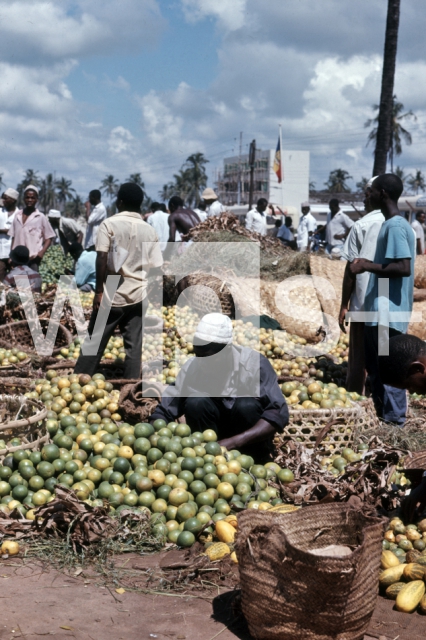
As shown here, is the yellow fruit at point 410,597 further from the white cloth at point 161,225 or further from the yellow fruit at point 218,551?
the white cloth at point 161,225

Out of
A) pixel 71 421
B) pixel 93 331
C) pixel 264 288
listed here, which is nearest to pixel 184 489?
pixel 71 421

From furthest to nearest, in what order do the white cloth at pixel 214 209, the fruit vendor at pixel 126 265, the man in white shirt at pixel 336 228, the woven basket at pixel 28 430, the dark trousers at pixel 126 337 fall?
the man in white shirt at pixel 336 228 < the white cloth at pixel 214 209 < the dark trousers at pixel 126 337 < the fruit vendor at pixel 126 265 < the woven basket at pixel 28 430

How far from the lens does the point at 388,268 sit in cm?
557

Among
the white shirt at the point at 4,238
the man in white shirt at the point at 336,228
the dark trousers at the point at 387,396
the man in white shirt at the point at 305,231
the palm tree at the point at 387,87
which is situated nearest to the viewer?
the dark trousers at the point at 387,396

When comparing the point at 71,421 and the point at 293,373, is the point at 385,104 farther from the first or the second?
the point at 71,421

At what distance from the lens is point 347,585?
8.72 ft

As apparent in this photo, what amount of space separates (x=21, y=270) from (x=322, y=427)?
5955 mm

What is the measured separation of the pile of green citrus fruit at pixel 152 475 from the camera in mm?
3969

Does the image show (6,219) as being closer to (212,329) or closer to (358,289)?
(358,289)

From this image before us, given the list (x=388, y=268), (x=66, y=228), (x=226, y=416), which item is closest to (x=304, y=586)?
(x=226, y=416)

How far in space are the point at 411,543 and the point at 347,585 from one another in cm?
104

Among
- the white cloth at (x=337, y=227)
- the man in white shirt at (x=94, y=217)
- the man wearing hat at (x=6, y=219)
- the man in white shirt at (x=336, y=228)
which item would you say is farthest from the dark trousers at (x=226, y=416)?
the white cloth at (x=337, y=227)

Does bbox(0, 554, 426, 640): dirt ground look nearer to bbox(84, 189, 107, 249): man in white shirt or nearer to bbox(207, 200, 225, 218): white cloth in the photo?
bbox(84, 189, 107, 249): man in white shirt

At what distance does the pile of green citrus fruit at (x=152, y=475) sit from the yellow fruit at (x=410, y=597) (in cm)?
101
